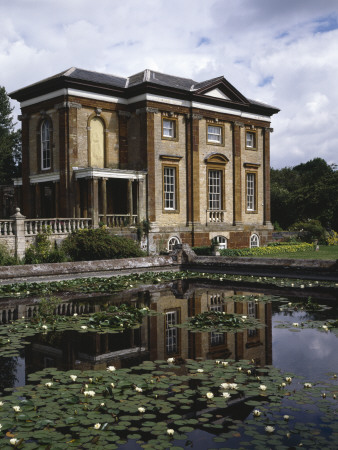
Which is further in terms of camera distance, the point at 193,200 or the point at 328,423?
the point at 193,200

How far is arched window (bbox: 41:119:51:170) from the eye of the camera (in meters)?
28.5

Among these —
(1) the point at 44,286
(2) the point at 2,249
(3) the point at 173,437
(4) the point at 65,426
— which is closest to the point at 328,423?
(3) the point at 173,437

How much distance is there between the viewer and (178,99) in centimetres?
2942

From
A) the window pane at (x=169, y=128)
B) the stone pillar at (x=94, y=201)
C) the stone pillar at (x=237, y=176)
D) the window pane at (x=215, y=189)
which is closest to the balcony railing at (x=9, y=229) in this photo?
the stone pillar at (x=94, y=201)

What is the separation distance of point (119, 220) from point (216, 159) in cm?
817

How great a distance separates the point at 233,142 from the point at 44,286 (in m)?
22.0

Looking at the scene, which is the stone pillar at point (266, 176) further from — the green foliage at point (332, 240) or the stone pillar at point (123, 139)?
the stone pillar at point (123, 139)

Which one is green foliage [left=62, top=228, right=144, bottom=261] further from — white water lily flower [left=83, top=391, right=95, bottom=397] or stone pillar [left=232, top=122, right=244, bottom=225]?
white water lily flower [left=83, top=391, right=95, bottom=397]

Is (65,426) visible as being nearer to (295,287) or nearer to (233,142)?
(295,287)

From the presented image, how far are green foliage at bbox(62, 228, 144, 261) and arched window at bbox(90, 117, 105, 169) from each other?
25.6ft

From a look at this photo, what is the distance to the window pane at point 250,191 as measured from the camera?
34.3 m

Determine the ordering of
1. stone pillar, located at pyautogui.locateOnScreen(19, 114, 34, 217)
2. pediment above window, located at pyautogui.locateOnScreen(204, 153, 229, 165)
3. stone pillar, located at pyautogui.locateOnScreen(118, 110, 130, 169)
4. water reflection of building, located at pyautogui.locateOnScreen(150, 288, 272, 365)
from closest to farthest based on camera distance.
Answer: water reflection of building, located at pyautogui.locateOnScreen(150, 288, 272, 365) < stone pillar, located at pyautogui.locateOnScreen(118, 110, 130, 169) < stone pillar, located at pyautogui.locateOnScreen(19, 114, 34, 217) < pediment above window, located at pyautogui.locateOnScreen(204, 153, 229, 165)

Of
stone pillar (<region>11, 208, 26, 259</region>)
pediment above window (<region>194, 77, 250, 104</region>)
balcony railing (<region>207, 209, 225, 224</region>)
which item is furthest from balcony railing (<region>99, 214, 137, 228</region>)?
pediment above window (<region>194, 77, 250, 104</region>)

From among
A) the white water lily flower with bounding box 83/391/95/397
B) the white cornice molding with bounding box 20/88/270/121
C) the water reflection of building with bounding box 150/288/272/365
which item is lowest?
the water reflection of building with bounding box 150/288/272/365
